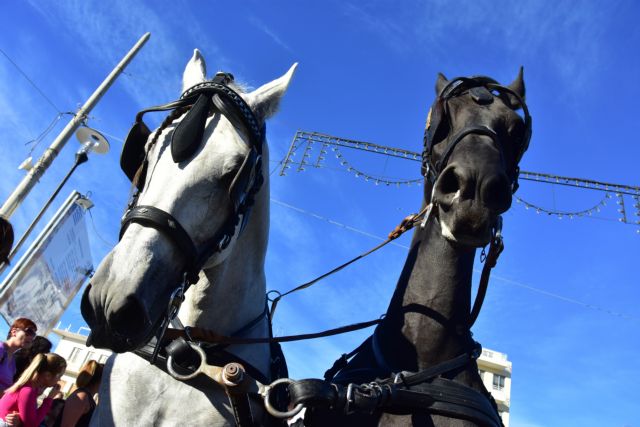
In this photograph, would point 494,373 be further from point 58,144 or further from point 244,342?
point 244,342

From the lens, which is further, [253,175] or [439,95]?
[439,95]

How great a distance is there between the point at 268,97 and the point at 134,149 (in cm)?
80

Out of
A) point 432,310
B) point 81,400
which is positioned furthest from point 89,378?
point 432,310

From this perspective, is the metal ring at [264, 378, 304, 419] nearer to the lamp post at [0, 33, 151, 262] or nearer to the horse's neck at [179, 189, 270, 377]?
the horse's neck at [179, 189, 270, 377]

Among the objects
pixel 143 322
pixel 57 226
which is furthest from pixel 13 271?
pixel 143 322

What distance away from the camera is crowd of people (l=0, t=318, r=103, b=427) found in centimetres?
320

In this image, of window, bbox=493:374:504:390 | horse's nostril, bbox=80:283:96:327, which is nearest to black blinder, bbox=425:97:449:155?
horse's nostril, bbox=80:283:96:327

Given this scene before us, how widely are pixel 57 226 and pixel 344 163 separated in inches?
265

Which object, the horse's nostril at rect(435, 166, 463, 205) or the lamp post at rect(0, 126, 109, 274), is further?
the lamp post at rect(0, 126, 109, 274)

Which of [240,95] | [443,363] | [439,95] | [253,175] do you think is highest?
[439,95]

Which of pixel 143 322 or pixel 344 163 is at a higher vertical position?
pixel 344 163

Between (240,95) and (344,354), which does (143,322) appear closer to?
(240,95)

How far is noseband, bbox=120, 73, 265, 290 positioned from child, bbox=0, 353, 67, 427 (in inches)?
93.8

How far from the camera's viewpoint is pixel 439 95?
317 cm
